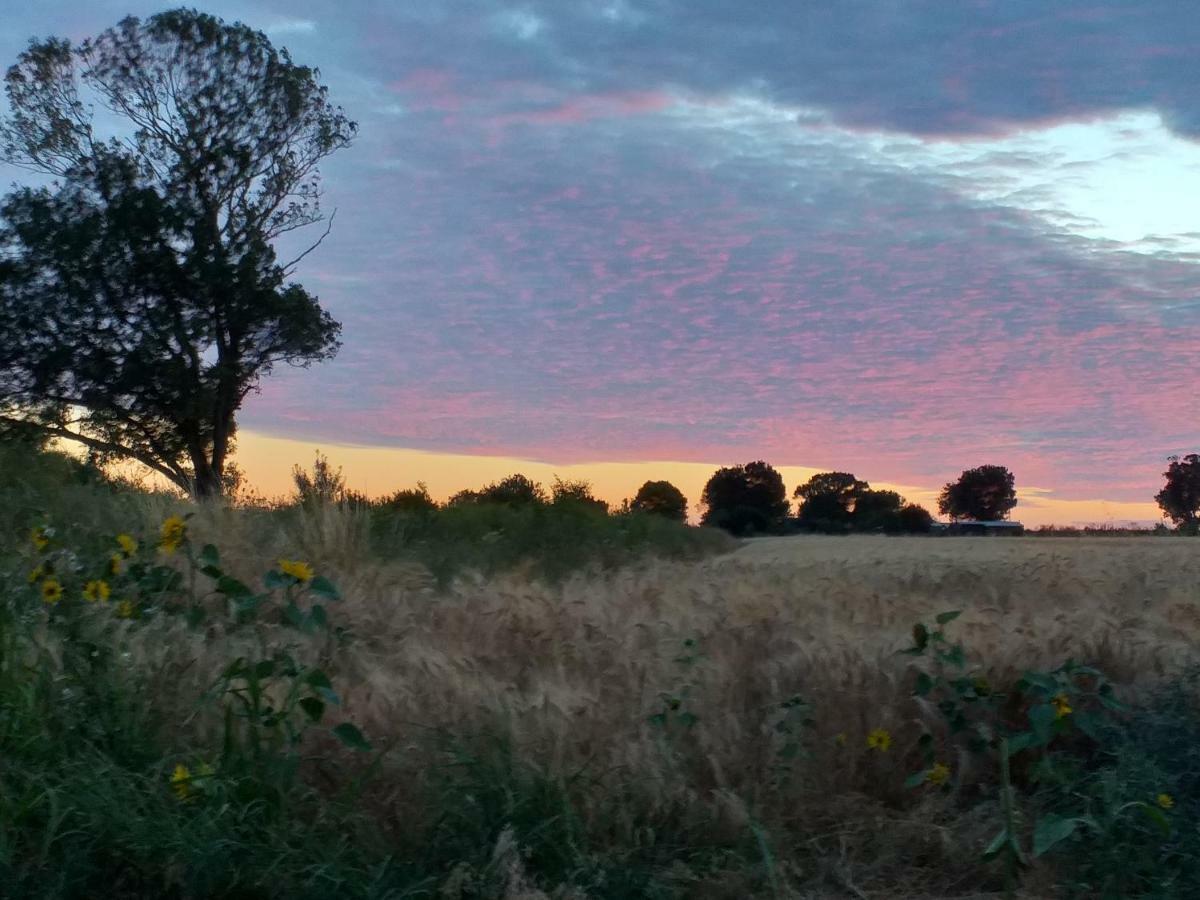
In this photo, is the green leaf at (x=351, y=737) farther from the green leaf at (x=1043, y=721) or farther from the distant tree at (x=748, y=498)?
the distant tree at (x=748, y=498)

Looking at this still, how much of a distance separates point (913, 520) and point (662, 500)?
5.21m

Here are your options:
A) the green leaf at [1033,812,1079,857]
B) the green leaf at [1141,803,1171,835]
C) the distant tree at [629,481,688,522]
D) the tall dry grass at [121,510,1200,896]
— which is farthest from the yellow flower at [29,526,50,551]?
the distant tree at [629,481,688,522]

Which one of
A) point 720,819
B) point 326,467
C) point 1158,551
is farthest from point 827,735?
point 326,467

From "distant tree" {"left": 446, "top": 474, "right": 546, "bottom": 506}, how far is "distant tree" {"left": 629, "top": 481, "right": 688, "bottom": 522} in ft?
6.20

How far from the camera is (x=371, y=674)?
18.3 ft

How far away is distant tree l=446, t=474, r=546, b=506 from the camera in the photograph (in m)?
21.0

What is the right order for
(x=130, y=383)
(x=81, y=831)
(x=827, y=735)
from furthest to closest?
(x=130, y=383)
(x=827, y=735)
(x=81, y=831)

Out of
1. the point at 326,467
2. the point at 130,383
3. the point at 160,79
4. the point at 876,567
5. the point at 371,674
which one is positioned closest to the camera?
the point at 371,674

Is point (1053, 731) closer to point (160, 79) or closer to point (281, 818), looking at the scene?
point (281, 818)

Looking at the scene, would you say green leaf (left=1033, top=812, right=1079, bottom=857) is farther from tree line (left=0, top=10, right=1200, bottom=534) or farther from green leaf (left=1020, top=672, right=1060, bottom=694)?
tree line (left=0, top=10, right=1200, bottom=534)

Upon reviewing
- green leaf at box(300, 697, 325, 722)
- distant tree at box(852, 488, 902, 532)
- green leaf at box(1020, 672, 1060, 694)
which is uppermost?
distant tree at box(852, 488, 902, 532)

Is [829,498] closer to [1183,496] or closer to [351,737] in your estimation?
[1183,496]

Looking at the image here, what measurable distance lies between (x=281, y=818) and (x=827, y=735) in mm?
2252

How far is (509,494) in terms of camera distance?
72.5 ft
